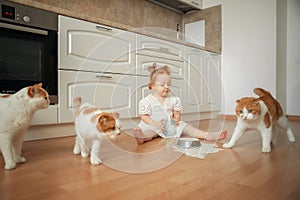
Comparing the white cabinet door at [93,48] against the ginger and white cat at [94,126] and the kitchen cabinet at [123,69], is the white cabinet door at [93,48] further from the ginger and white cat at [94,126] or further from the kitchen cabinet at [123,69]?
the ginger and white cat at [94,126]

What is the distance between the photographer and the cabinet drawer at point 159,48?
1226 millimetres

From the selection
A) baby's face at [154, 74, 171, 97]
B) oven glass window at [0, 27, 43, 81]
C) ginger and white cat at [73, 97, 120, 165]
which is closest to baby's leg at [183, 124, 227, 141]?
baby's face at [154, 74, 171, 97]

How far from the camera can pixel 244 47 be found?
2.34m

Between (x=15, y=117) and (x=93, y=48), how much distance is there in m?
0.76

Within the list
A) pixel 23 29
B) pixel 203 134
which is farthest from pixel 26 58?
pixel 203 134

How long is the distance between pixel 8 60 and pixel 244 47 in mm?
2173

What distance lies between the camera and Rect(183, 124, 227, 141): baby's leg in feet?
3.86

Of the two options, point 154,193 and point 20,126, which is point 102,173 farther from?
point 20,126

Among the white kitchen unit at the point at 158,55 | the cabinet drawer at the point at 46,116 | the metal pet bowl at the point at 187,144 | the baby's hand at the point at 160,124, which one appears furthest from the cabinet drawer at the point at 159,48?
the cabinet drawer at the point at 46,116

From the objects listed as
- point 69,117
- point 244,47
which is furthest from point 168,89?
point 244,47

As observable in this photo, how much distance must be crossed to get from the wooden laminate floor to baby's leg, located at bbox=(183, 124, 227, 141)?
19 cm

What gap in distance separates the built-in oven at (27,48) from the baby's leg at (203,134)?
75 centimetres

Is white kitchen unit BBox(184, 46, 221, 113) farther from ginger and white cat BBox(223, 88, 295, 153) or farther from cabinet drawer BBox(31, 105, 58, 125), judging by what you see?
cabinet drawer BBox(31, 105, 58, 125)

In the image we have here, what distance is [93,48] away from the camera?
1353 mm
